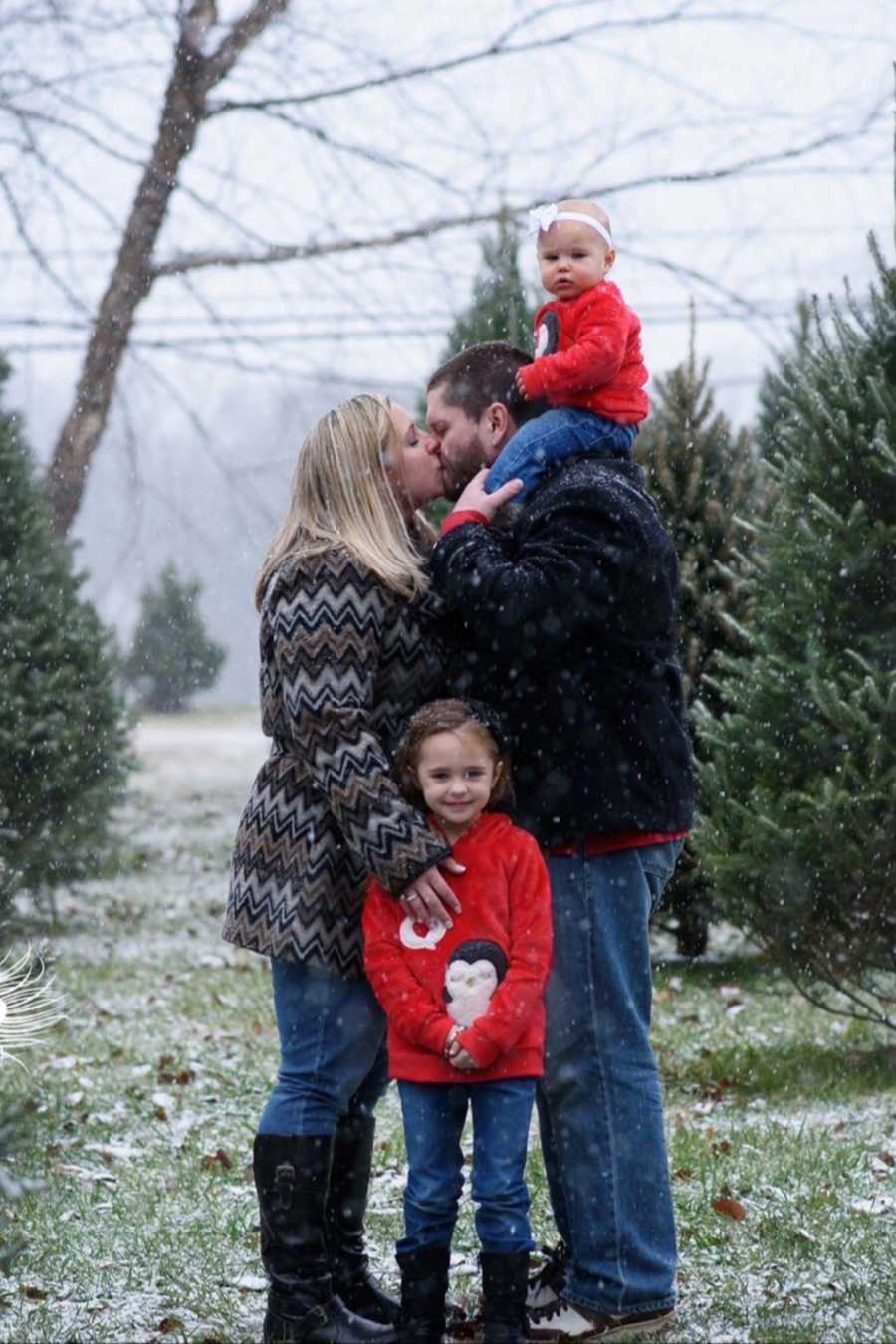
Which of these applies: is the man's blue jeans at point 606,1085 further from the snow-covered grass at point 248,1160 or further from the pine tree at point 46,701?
the pine tree at point 46,701

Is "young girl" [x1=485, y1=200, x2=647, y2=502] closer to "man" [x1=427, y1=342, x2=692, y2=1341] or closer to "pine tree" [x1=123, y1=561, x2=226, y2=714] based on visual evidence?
"man" [x1=427, y1=342, x2=692, y2=1341]

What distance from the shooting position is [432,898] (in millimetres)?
3270

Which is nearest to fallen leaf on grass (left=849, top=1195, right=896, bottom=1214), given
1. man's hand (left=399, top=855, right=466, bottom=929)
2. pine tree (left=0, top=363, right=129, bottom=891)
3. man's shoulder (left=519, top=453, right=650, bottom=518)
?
man's hand (left=399, top=855, right=466, bottom=929)

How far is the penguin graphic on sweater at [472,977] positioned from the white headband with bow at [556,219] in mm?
1712

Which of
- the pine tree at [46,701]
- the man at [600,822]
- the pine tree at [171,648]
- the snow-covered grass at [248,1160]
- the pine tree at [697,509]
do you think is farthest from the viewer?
the pine tree at [171,648]

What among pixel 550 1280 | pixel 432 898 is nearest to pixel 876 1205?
pixel 550 1280

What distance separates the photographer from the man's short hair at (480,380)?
3629 mm

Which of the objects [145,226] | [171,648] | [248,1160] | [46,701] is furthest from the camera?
[171,648]

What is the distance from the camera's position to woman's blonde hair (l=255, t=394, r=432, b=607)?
3486 millimetres

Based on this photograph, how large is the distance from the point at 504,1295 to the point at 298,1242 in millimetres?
495

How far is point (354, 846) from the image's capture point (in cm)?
332

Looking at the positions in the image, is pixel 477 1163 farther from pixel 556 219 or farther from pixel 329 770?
pixel 556 219

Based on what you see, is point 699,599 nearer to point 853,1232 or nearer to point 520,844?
point 853,1232

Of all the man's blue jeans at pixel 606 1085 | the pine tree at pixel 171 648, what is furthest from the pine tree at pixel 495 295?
the pine tree at pixel 171 648
